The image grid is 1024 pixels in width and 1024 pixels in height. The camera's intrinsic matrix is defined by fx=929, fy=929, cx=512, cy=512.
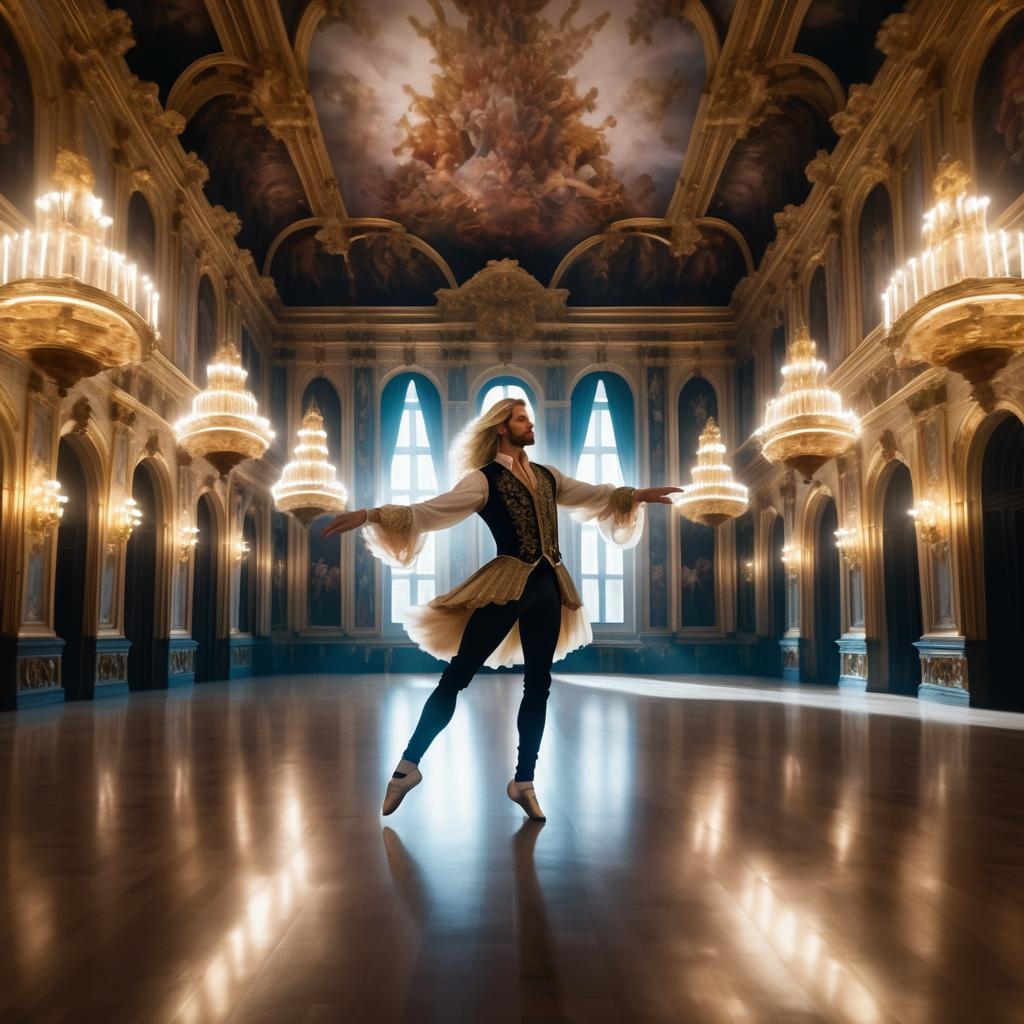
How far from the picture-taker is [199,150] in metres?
15.5

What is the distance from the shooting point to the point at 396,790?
4.08 metres

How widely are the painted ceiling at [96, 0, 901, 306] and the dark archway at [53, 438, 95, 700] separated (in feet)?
19.5

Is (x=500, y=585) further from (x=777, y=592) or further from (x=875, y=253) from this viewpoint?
(x=777, y=592)

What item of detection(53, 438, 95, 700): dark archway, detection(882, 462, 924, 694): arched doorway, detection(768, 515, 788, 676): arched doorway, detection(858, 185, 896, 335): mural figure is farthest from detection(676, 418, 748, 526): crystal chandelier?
detection(53, 438, 95, 700): dark archway

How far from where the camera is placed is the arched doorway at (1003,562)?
10461mm

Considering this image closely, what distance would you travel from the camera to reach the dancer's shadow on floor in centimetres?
201

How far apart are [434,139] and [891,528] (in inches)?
417

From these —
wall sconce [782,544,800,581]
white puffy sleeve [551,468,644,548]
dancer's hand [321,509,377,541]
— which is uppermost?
wall sconce [782,544,800,581]

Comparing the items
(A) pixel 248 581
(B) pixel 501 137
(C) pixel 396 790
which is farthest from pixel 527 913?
(A) pixel 248 581

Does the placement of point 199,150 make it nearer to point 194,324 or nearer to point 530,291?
point 194,324

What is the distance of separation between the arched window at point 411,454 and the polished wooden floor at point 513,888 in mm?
15151

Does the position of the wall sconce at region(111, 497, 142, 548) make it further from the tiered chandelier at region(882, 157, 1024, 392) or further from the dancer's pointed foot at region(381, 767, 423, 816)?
the tiered chandelier at region(882, 157, 1024, 392)

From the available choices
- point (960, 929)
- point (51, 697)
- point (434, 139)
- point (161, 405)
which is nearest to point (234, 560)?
point (161, 405)

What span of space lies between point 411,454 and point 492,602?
59.3 feet
